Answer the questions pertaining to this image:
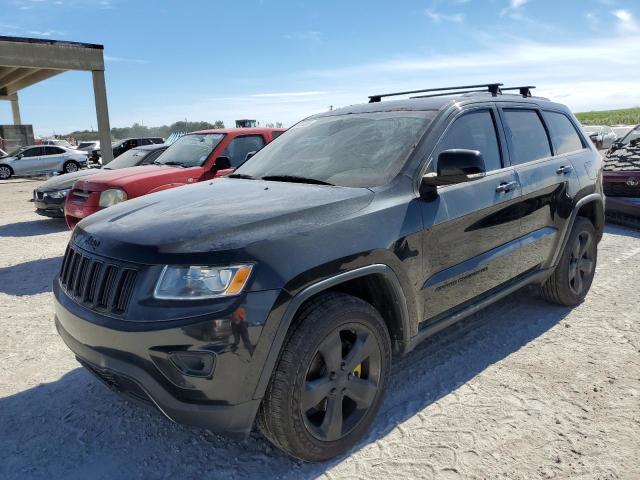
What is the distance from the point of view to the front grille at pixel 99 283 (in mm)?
2352

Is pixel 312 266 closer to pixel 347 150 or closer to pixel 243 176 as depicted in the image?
pixel 347 150

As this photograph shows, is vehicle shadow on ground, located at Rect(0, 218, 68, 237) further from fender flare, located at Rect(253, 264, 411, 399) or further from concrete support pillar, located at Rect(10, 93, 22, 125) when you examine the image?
concrete support pillar, located at Rect(10, 93, 22, 125)

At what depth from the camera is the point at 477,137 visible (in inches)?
142

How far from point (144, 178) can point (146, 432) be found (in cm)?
460

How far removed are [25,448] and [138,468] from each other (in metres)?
0.69

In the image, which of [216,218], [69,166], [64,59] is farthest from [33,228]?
[69,166]

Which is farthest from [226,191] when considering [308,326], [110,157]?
[110,157]

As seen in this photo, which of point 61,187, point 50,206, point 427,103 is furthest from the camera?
point 61,187

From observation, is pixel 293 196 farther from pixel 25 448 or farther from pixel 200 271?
pixel 25 448

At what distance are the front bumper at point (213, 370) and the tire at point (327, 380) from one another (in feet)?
0.52

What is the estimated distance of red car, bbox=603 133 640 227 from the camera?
7.99 m

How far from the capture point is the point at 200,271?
7.38ft

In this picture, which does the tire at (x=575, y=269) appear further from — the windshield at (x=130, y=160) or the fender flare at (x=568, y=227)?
the windshield at (x=130, y=160)

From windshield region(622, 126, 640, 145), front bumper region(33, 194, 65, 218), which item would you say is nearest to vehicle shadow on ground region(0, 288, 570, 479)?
front bumper region(33, 194, 65, 218)
